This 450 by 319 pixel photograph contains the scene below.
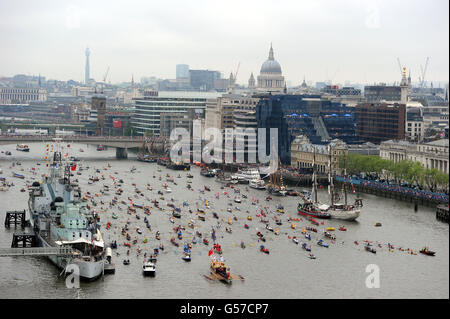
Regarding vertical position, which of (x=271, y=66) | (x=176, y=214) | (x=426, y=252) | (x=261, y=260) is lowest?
(x=261, y=260)

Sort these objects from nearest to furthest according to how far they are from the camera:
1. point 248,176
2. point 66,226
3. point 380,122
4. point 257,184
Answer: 1. point 66,226
2. point 257,184
3. point 248,176
4. point 380,122

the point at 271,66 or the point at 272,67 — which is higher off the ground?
the point at 271,66

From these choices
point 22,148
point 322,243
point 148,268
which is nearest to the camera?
point 148,268

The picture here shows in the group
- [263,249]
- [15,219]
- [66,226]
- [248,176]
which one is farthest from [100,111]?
[263,249]

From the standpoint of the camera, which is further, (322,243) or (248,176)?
(248,176)

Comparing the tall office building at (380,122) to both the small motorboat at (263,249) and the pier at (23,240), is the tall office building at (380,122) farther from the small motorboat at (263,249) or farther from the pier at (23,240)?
the pier at (23,240)

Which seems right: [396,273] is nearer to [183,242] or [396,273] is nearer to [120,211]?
[183,242]

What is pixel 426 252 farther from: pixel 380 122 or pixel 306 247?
pixel 380 122
